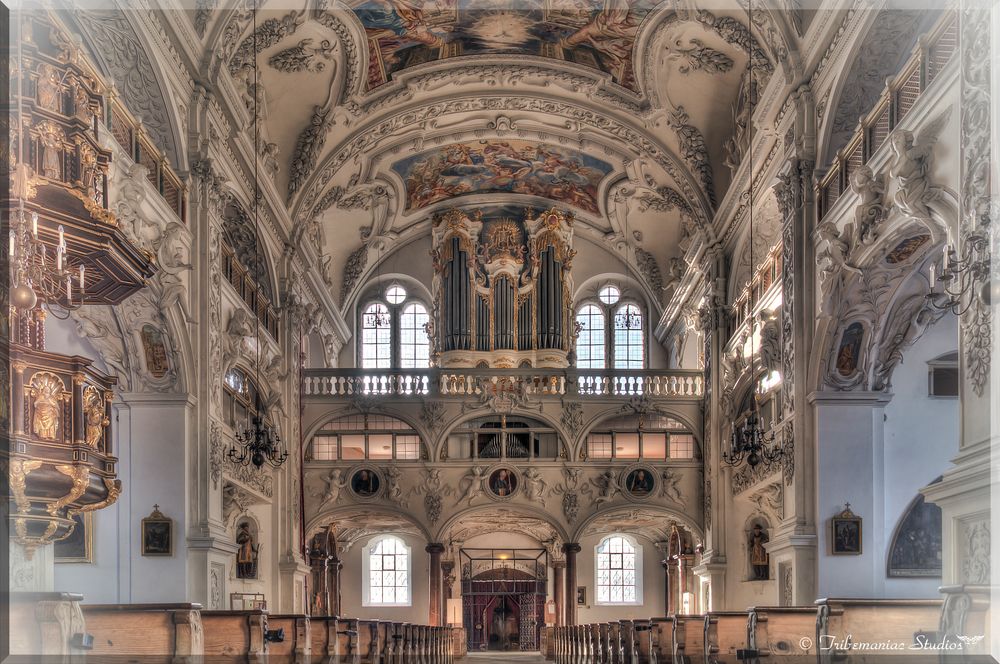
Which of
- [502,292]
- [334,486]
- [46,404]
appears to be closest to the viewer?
[46,404]

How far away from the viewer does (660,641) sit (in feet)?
49.1

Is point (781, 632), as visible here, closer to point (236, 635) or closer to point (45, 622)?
point (236, 635)

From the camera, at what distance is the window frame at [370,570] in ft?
119

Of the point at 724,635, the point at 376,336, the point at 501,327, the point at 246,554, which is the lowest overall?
the point at 246,554

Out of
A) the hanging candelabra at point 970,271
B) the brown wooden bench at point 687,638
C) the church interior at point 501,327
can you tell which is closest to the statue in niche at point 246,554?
the church interior at point 501,327

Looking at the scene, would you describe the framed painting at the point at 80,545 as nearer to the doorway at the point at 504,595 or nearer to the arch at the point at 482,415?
the arch at the point at 482,415

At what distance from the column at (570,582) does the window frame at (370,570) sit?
8.31 metres

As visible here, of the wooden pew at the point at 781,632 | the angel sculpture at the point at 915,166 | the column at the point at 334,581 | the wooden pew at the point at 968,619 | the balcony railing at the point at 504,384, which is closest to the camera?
the wooden pew at the point at 968,619

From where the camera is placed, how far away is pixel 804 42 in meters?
18.2

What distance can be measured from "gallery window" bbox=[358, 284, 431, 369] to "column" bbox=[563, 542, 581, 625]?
891 cm

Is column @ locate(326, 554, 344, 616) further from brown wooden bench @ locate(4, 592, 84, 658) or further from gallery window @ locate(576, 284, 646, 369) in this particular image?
brown wooden bench @ locate(4, 592, 84, 658)

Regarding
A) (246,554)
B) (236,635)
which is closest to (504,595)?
(246,554)

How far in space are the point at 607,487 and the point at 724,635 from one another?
14.2 meters

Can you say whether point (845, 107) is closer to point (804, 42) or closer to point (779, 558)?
point (804, 42)
